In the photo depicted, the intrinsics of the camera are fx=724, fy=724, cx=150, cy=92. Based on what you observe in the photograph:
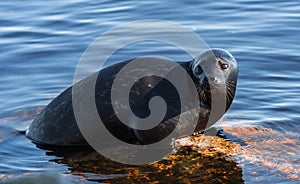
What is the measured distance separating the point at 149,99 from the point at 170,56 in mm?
3209

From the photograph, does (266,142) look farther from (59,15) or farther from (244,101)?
(59,15)

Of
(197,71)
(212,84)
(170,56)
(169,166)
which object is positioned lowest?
(169,166)

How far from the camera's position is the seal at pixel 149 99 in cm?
624

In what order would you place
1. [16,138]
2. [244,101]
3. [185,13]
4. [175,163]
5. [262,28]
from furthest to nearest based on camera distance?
1. [185,13]
2. [262,28]
3. [244,101]
4. [16,138]
5. [175,163]

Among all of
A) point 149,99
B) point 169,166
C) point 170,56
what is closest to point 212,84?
point 149,99

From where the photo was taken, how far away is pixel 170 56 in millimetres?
9562

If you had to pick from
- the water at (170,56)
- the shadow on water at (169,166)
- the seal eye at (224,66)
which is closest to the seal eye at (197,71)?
the seal eye at (224,66)

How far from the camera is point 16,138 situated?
698 centimetres

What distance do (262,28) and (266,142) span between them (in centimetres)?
432

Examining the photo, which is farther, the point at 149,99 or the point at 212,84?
the point at 149,99

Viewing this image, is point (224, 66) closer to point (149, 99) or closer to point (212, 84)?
point (212, 84)

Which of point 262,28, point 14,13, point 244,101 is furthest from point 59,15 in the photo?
point 244,101

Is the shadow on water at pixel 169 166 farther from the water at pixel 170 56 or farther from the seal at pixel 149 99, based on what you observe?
the seal at pixel 149 99

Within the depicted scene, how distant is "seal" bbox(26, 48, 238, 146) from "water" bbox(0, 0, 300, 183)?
12.6 inches
